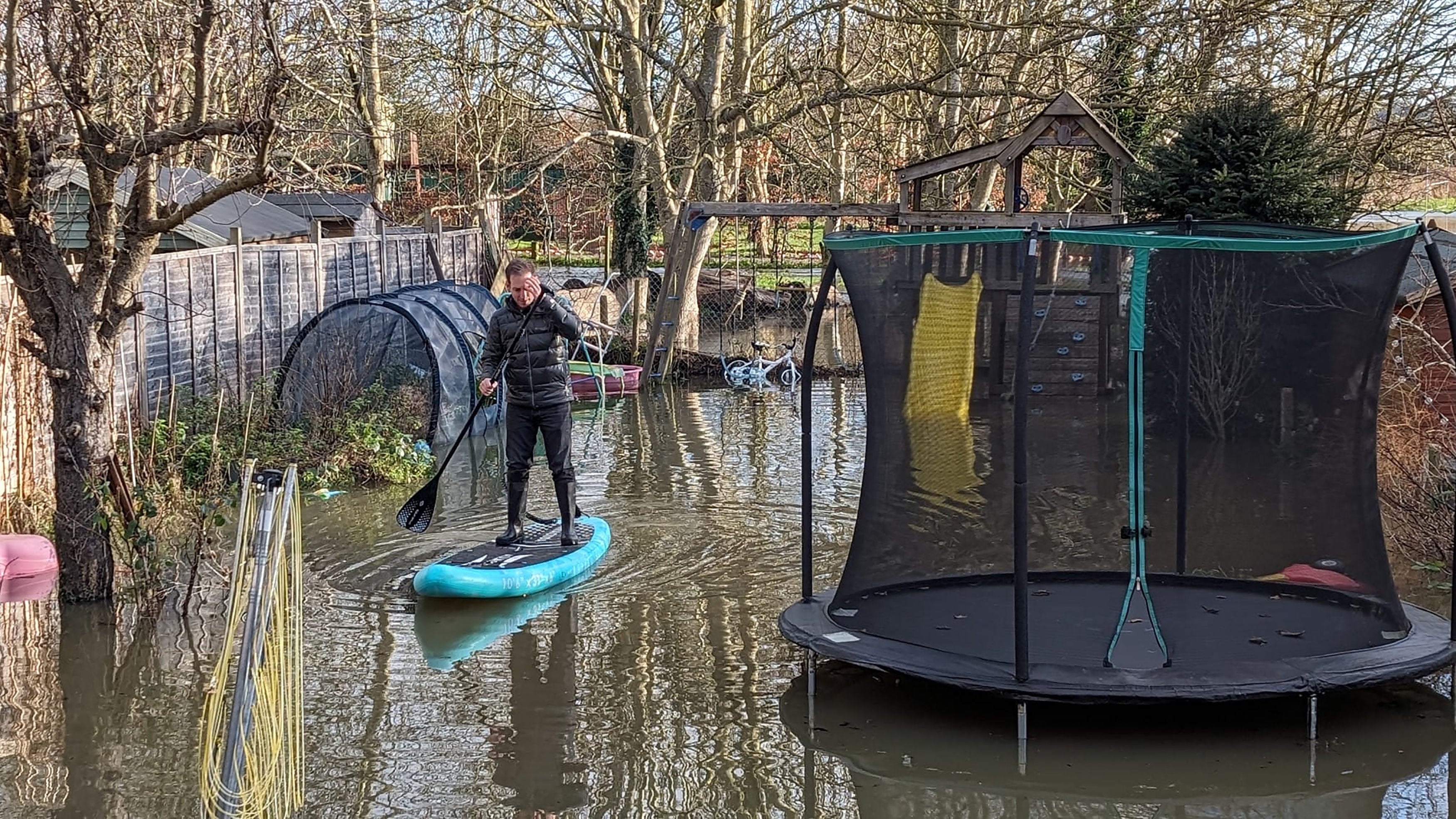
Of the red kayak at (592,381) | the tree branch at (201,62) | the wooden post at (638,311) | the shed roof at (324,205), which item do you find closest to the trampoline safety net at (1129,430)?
the tree branch at (201,62)

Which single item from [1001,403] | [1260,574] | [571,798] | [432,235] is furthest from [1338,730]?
[432,235]

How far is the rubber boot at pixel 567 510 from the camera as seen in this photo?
9.64m

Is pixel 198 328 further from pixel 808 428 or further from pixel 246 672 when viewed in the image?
pixel 246 672

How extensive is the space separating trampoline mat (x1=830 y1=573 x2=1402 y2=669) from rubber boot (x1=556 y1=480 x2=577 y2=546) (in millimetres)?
2764

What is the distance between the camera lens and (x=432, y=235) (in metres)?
22.7

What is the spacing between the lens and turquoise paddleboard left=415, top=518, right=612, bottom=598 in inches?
343

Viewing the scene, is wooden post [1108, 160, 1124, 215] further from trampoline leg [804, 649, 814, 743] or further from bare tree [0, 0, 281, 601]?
trampoline leg [804, 649, 814, 743]

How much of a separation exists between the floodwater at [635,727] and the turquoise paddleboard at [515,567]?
11 centimetres

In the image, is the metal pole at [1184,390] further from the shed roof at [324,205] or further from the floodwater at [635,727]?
the shed roof at [324,205]

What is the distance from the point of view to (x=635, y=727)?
654 cm

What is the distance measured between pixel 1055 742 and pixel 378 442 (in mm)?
8286

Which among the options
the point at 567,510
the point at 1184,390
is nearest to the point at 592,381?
the point at 567,510

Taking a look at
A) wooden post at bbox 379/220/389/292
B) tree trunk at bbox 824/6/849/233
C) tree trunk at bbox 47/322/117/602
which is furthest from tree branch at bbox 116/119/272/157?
tree trunk at bbox 824/6/849/233

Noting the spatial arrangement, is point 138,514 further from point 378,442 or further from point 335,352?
point 335,352
